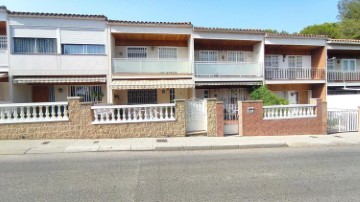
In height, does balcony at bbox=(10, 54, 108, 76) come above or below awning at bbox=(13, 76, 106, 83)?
above

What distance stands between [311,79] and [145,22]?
13.5m

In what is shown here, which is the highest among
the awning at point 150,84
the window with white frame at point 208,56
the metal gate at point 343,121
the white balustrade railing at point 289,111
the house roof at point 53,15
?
the house roof at point 53,15

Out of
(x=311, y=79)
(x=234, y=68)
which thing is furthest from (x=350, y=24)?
(x=234, y=68)

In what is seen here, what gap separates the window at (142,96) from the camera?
653 inches

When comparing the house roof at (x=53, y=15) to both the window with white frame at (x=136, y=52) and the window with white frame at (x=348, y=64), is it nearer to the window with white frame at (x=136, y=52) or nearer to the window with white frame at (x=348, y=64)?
the window with white frame at (x=136, y=52)

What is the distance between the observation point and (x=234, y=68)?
52.7ft

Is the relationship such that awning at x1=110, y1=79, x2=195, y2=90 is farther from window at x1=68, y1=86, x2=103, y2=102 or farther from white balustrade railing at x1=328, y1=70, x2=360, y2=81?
white balustrade railing at x1=328, y1=70, x2=360, y2=81

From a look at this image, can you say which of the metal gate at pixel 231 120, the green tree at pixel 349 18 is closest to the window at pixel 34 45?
the metal gate at pixel 231 120

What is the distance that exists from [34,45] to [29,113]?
20.2ft

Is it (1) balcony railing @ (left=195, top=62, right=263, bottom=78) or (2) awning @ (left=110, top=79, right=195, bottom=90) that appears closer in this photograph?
(2) awning @ (left=110, top=79, right=195, bottom=90)

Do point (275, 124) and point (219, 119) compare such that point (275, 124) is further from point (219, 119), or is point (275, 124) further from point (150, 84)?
point (150, 84)

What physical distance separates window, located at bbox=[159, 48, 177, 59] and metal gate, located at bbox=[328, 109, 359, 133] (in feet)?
34.9

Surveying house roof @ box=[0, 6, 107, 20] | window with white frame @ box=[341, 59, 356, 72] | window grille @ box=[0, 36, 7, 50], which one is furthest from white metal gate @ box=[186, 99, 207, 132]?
window with white frame @ box=[341, 59, 356, 72]

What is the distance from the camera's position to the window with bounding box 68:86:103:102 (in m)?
16.1
